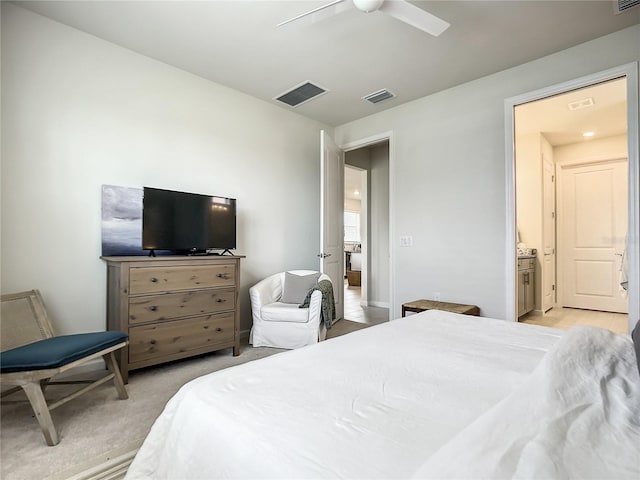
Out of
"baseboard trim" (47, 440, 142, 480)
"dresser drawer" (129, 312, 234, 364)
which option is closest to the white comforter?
"baseboard trim" (47, 440, 142, 480)

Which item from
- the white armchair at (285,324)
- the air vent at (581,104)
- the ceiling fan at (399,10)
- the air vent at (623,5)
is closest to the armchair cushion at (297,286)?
the white armchair at (285,324)

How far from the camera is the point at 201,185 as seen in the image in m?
3.34

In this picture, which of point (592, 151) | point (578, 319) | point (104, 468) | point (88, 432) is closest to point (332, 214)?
point (88, 432)

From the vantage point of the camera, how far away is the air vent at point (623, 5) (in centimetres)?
224

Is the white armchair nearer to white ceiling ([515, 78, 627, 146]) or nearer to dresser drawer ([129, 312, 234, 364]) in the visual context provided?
dresser drawer ([129, 312, 234, 364])

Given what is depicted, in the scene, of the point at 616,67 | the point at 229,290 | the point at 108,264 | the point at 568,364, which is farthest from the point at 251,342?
the point at 616,67

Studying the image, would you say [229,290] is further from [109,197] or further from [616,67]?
[616,67]

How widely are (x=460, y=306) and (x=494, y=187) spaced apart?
123 centimetres

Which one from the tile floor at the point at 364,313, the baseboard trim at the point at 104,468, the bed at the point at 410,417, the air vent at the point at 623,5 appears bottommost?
the tile floor at the point at 364,313

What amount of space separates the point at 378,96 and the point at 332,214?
4.86 feet

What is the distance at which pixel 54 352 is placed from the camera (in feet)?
5.62

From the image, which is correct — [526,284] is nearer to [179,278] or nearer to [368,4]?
[368,4]

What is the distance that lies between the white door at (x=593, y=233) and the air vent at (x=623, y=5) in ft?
11.5

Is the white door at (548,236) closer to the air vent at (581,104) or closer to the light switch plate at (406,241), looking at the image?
the air vent at (581,104)
